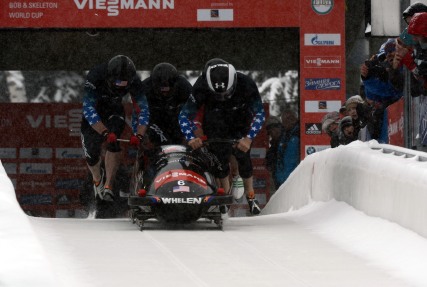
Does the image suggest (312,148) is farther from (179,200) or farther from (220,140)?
(179,200)

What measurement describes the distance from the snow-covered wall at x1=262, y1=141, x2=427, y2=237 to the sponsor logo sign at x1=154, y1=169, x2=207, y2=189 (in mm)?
1325

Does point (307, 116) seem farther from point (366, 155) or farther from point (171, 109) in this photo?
point (366, 155)

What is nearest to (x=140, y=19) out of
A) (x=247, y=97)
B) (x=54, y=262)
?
(x=247, y=97)

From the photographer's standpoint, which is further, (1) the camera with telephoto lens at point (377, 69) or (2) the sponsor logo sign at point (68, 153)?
(2) the sponsor logo sign at point (68, 153)

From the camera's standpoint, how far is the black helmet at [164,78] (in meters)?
11.9

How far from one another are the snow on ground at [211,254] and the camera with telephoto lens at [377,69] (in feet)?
3.97

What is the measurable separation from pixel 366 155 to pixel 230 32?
7.79 meters

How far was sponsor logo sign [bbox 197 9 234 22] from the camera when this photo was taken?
15.7m

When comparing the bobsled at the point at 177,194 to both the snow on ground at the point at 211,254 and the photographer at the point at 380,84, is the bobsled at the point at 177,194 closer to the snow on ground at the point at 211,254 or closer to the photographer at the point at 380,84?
the snow on ground at the point at 211,254

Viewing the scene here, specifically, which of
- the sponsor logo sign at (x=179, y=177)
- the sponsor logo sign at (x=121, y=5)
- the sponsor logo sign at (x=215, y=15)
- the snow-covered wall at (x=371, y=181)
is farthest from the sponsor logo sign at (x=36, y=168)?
the sponsor logo sign at (x=179, y=177)

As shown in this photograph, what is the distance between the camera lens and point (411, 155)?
930cm

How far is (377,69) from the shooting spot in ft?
35.2

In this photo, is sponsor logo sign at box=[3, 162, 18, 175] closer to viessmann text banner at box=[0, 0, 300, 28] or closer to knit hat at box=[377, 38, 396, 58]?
viessmann text banner at box=[0, 0, 300, 28]

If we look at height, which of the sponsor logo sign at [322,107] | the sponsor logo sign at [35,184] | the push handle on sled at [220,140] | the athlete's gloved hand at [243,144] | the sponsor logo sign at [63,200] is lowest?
the sponsor logo sign at [63,200]
